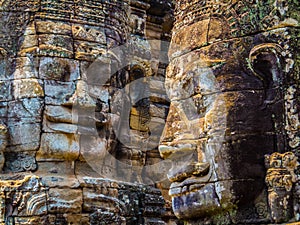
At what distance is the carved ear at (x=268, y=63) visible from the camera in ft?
14.9

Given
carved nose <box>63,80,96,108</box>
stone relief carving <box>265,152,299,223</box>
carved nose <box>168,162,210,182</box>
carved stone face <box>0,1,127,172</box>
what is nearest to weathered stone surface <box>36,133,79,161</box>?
carved stone face <box>0,1,127,172</box>

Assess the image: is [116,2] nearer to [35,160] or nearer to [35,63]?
[35,63]

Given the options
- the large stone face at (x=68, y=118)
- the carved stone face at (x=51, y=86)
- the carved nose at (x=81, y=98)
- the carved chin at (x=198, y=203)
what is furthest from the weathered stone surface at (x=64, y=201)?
the carved chin at (x=198, y=203)

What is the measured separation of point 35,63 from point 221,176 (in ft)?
14.2

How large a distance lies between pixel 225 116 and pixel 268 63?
17.3 inches

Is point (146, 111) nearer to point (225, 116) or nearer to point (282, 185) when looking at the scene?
→ point (225, 116)

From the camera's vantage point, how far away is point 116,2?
9.24 meters

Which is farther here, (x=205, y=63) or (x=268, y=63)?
(x=205, y=63)

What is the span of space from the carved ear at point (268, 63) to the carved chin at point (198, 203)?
30.8 inches

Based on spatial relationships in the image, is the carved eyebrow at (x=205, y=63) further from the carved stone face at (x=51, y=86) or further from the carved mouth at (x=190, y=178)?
the carved stone face at (x=51, y=86)

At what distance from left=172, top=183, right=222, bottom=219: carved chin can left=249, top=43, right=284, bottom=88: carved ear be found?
2.57ft

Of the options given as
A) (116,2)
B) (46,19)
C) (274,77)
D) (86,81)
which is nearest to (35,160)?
(86,81)

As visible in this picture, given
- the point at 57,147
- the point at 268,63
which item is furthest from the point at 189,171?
the point at 57,147

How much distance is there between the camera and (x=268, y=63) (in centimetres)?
462
